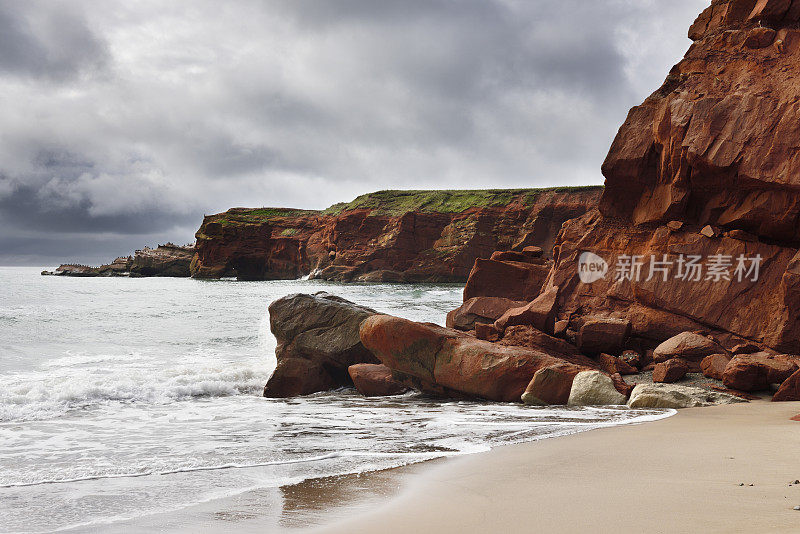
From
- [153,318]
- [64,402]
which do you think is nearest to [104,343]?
[153,318]

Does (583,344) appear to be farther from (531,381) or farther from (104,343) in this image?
(104,343)

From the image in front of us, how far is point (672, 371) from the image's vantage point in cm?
854

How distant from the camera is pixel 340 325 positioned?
428 inches

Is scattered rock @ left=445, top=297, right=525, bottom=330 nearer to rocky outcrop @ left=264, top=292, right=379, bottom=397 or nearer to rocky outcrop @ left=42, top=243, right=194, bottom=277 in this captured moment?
rocky outcrop @ left=264, top=292, right=379, bottom=397

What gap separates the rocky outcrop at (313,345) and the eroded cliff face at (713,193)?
456cm

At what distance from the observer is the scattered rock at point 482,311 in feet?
41.6

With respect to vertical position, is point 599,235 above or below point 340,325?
above

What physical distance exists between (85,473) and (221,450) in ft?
4.07

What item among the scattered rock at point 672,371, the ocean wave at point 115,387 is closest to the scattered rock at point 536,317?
the scattered rock at point 672,371

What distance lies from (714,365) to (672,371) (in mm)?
622

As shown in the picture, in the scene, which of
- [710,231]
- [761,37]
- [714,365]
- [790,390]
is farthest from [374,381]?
[761,37]

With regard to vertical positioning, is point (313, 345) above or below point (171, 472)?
above

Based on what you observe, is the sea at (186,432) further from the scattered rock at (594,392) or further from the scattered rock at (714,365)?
the scattered rock at (714,365)

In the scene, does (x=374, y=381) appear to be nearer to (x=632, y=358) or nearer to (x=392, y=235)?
(x=632, y=358)
